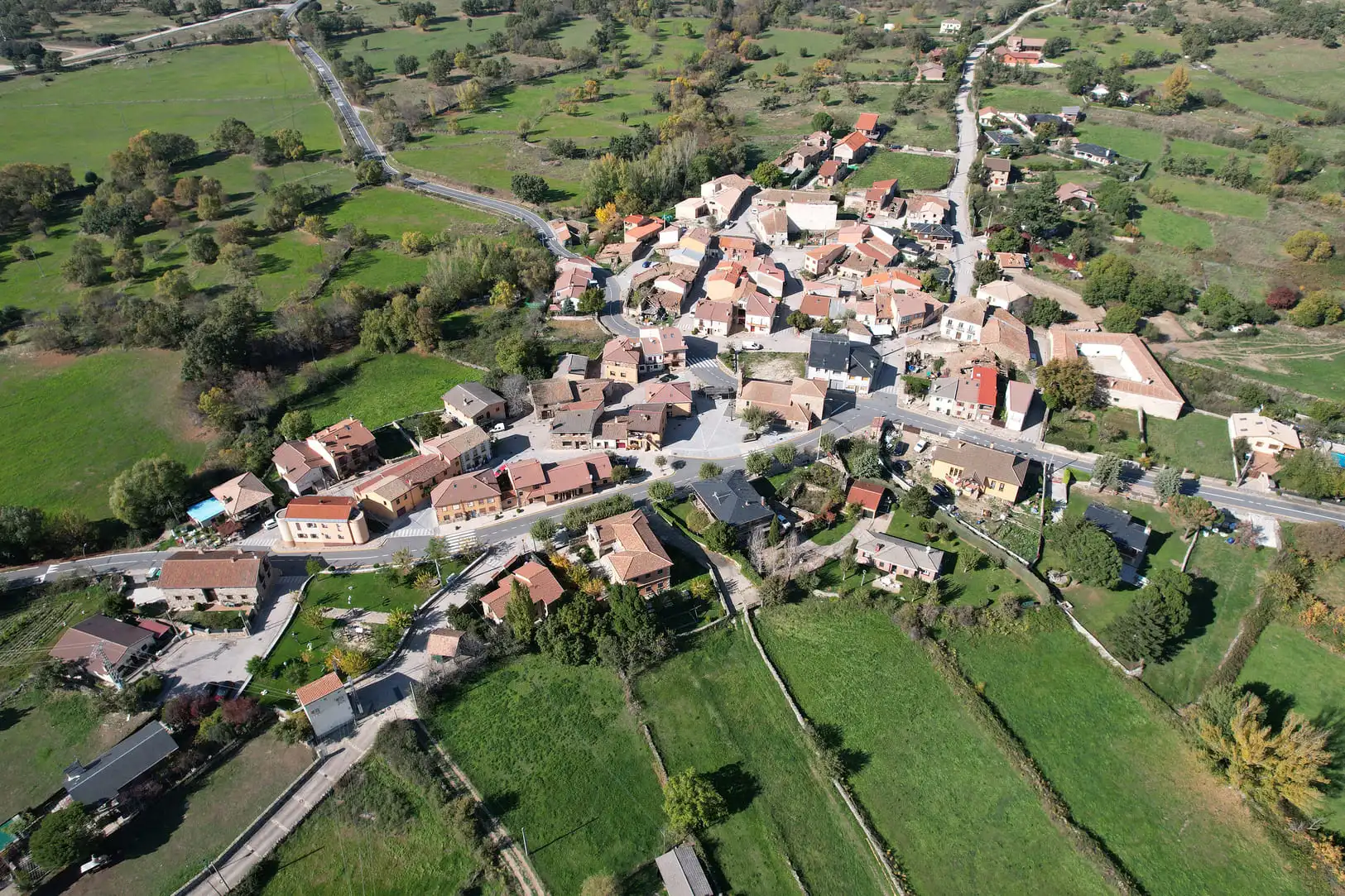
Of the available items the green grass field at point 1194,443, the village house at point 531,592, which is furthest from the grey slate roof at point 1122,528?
the village house at point 531,592

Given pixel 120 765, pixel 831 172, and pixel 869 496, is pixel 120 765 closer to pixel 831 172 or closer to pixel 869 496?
pixel 869 496

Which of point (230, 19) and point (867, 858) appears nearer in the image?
point (867, 858)

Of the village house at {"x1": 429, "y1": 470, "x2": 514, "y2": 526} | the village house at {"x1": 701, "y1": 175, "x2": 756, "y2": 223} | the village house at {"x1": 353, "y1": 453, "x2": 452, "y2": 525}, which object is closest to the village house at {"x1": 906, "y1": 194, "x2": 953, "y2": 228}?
the village house at {"x1": 701, "y1": 175, "x2": 756, "y2": 223}

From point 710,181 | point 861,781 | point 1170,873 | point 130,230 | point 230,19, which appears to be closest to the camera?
point 1170,873

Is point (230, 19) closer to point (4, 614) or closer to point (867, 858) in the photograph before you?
point (4, 614)

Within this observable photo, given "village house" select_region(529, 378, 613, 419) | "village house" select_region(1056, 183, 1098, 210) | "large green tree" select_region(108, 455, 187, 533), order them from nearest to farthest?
"large green tree" select_region(108, 455, 187, 533), "village house" select_region(529, 378, 613, 419), "village house" select_region(1056, 183, 1098, 210)

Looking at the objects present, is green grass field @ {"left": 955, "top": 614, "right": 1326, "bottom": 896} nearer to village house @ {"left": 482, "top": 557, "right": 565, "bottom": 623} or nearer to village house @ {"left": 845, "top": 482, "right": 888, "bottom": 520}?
village house @ {"left": 845, "top": 482, "right": 888, "bottom": 520}

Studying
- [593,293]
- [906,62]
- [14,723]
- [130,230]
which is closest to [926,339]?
[593,293]
